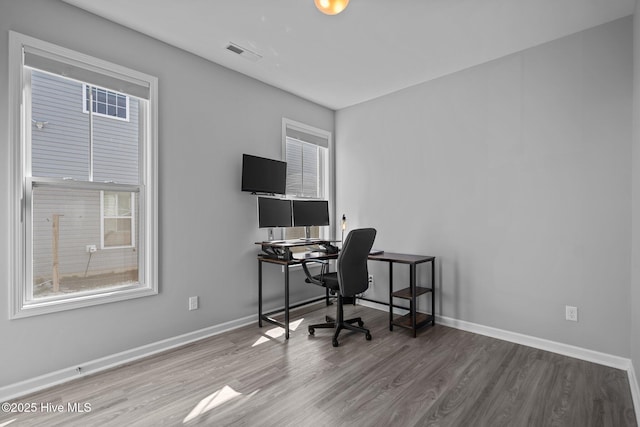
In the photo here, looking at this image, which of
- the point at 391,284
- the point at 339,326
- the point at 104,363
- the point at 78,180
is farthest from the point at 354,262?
the point at 78,180

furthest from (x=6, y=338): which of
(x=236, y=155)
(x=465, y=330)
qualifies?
(x=465, y=330)

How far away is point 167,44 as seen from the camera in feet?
9.67

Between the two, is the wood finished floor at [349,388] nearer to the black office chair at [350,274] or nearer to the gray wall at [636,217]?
the black office chair at [350,274]

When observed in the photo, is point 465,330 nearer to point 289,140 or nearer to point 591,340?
point 591,340

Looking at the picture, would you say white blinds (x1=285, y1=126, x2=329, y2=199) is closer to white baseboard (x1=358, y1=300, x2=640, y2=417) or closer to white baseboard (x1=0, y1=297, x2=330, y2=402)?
white baseboard (x1=0, y1=297, x2=330, y2=402)

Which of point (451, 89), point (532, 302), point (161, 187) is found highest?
point (451, 89)

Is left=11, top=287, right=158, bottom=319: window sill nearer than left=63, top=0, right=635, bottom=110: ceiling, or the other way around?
left=11, top=287, right=158, bottom=319: window sill

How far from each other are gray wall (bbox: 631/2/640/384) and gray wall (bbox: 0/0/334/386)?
3141mm

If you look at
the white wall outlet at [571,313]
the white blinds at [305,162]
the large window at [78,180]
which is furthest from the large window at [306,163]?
the white wall outlet at [571,313]

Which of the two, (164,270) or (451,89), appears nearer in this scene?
(164,270)

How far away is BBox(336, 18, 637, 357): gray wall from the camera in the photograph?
2.59 meters

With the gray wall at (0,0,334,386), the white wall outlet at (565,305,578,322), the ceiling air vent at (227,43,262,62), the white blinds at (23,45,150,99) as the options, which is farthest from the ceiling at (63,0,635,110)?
the white wall outlet at (565,305,578,322)

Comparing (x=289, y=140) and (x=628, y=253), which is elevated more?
(x=289, y=140)

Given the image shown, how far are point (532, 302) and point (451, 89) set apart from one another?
2.31m
